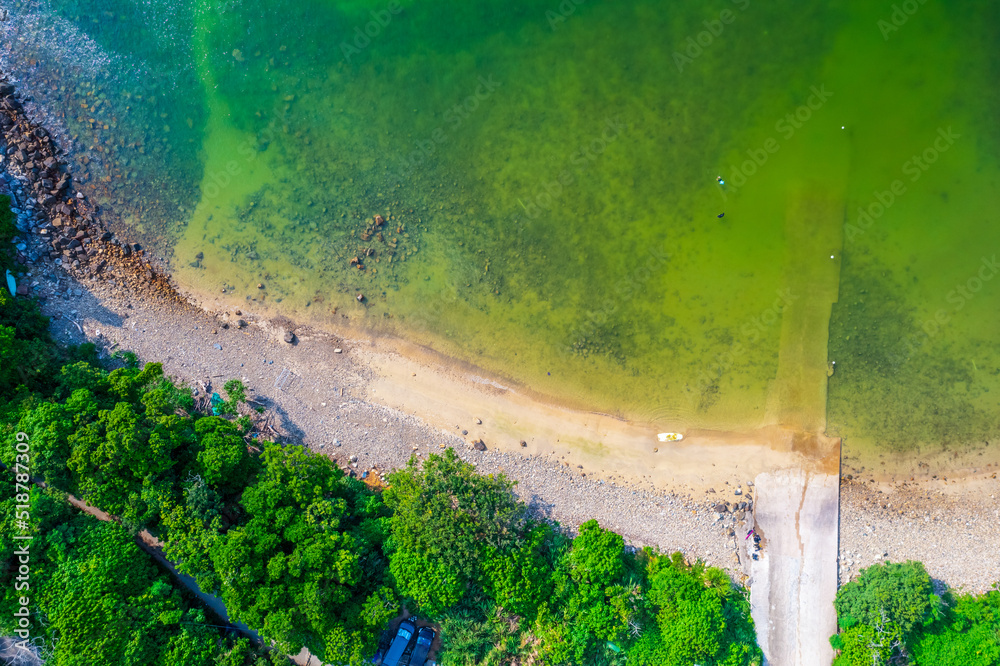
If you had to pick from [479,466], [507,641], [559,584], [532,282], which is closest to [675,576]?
[559,584]

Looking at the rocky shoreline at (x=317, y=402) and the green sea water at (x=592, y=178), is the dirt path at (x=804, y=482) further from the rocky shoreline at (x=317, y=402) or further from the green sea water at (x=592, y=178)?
the rocky shoreline at (x=317, y=402)

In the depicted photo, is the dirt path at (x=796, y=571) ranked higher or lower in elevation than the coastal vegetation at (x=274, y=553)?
higher

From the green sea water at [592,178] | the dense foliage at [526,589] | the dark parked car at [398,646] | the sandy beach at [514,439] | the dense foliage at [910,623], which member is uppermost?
the green sea water at [592,178]

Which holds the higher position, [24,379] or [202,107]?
[202,107]

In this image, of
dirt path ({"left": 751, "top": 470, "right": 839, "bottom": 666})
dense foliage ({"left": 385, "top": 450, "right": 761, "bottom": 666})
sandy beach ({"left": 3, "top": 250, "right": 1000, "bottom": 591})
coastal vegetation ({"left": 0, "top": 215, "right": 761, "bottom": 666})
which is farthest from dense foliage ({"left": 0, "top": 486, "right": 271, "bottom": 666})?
dirt path ({"left": 751, "top": 470, "right": 839, "bottom": 666})

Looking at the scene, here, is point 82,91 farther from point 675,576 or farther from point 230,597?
point 675,576

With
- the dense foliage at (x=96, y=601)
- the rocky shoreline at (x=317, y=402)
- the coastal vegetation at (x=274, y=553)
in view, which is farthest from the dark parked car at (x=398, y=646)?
the rocky shoreline at (x=317, y=402)

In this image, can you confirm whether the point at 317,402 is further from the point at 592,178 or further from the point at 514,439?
the point at 592,178
